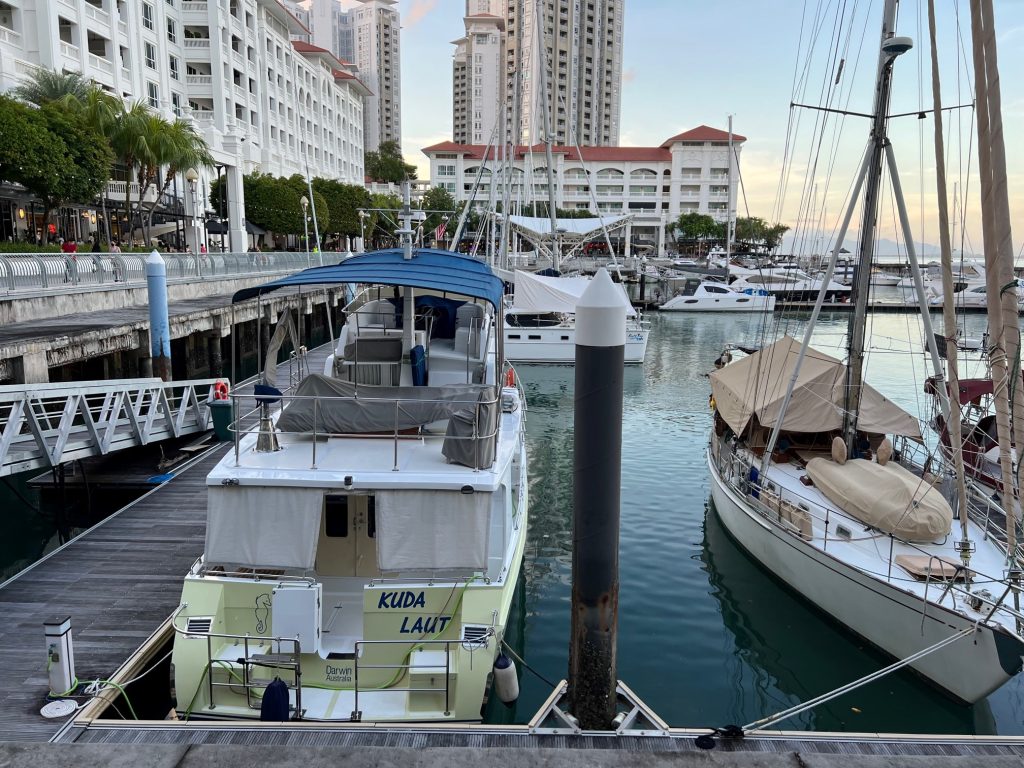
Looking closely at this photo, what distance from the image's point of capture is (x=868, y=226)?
41.4ft

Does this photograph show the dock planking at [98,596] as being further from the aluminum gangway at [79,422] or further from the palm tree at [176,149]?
the palm tree at [176,149]

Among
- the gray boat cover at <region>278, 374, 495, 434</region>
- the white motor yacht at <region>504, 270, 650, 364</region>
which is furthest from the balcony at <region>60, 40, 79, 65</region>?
the gray boat cover at <region>278, 374, 495, 434</region>

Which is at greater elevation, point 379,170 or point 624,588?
point 379,170

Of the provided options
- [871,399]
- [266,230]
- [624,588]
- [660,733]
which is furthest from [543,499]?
[266,230]

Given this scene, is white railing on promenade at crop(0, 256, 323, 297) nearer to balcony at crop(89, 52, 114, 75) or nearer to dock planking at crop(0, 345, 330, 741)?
dock planking at crop(0, 345, 330, 741)

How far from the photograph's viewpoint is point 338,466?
8.24 m

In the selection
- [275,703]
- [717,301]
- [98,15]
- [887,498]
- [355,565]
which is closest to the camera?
[275,703]

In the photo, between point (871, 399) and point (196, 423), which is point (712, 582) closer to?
point (871, 399)

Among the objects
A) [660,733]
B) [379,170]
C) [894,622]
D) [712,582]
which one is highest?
[379,170]

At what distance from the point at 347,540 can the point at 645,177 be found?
122 metres

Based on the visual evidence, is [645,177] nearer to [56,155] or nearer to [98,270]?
[56,155]

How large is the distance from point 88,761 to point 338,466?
180 inches

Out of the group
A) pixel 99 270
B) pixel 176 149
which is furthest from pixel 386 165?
pixel 99 270

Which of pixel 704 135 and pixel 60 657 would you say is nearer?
pixel 60 657
